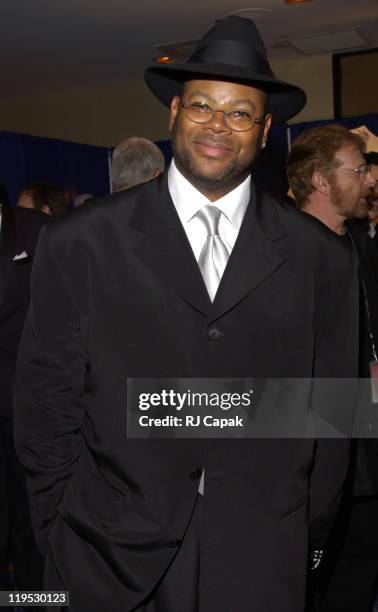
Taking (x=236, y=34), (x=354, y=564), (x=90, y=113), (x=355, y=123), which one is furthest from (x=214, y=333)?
(x=90, y=113)

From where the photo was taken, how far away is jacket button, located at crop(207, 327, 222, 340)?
140 cm

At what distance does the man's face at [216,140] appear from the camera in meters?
1.45

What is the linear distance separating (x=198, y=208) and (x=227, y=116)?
0.61 ft

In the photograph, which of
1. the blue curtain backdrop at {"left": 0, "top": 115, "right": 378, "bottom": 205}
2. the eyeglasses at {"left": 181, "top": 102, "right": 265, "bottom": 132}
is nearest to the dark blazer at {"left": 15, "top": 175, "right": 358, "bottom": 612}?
the eyeglasses at {"left": 181, "top": 102, "right": 265, "bottom": 132}

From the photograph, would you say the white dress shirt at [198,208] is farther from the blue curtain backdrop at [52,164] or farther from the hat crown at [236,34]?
the blue curtain backdrop at [52,164]

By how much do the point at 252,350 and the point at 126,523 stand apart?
0.40m

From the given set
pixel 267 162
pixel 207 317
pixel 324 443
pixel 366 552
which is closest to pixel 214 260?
pixel 207 317

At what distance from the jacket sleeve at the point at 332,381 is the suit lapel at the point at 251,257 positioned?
0.14 m

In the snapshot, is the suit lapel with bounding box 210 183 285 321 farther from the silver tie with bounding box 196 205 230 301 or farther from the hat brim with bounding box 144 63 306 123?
the hat brim with bounding box 144 63 306 123

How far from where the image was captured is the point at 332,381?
5.23 ft

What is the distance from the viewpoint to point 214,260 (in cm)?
148

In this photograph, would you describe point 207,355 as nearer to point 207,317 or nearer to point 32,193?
point 207,317

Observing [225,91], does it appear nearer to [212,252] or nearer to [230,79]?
[230,79]

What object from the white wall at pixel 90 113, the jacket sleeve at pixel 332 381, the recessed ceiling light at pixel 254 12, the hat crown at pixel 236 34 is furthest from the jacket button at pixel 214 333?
the white wall at pixel 90 113
